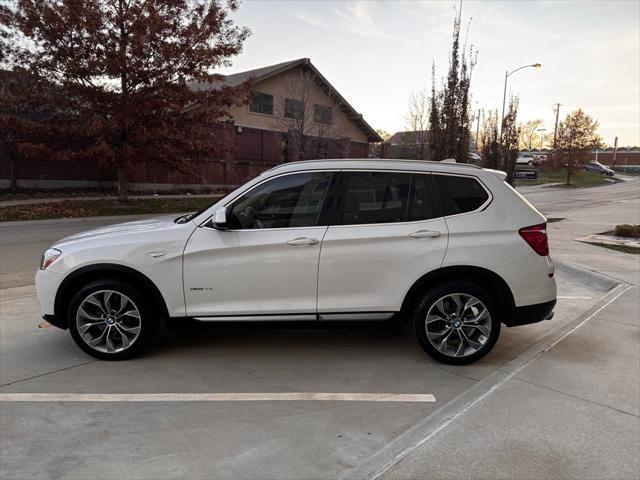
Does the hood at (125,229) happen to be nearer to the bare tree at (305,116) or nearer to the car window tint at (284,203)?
the car window tint at (284,203)

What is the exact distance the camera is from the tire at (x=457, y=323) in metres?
4.35

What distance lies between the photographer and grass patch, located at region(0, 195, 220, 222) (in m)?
16.3

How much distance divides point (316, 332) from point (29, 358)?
2740 millimetres

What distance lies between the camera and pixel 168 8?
56.4 ft

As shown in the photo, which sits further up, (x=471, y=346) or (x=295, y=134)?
(x=295, y=134)

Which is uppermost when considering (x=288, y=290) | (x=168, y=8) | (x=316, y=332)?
(x=168, y=8)


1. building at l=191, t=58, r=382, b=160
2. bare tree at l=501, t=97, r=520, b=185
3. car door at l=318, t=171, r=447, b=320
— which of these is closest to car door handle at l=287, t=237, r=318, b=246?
car door at l=318, t=171, r=447, b=320

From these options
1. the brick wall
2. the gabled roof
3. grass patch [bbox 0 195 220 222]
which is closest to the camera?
grass patch [bbox 0 195 220 222]

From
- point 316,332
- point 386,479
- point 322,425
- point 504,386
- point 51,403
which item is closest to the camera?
point 386,479

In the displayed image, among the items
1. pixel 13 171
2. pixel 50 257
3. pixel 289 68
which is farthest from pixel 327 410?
pixel 289 68

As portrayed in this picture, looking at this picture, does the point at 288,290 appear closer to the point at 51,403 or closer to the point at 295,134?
the point at 51,403

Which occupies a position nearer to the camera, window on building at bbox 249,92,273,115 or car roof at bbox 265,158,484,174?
car roof at bbox 265,158,484,174

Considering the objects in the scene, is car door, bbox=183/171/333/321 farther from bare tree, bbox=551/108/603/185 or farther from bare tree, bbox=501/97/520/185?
bare tree, bbox=551/108/603/185

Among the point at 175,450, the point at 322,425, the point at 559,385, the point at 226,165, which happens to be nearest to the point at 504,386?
the point at 559,385
